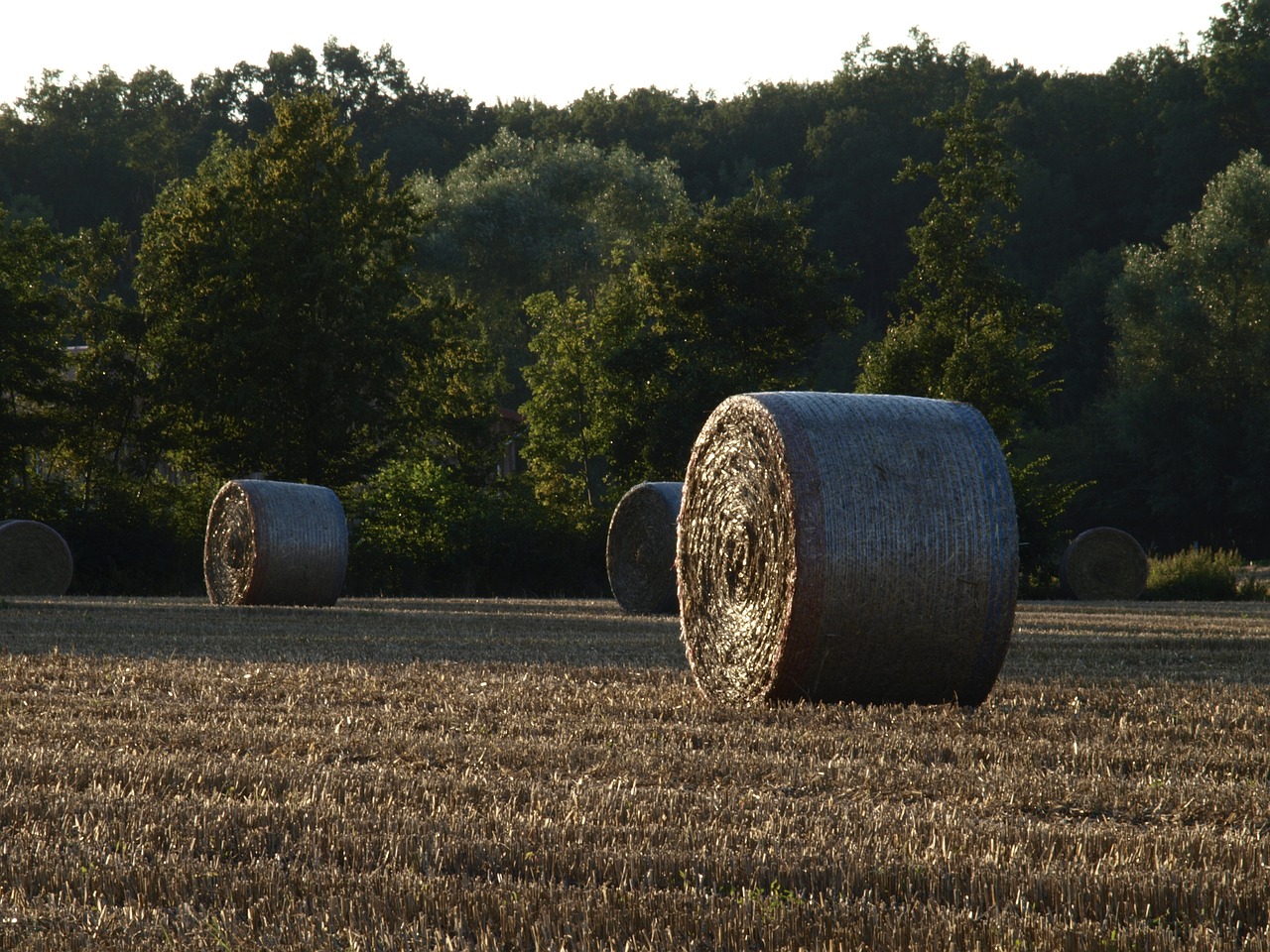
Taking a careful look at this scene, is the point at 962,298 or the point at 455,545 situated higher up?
the point at 962,298

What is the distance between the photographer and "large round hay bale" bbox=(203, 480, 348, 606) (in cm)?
1727

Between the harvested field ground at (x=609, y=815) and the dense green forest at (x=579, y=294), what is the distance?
19267 mm

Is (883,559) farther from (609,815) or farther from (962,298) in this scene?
(962,298)

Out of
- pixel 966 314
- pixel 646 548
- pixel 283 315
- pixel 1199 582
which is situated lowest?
pixel 1199 582

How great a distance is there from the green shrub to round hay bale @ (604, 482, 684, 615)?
41.5 ft

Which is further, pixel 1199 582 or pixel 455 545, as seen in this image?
pixel 455 545

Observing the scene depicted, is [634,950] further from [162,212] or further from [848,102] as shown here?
[848,102]

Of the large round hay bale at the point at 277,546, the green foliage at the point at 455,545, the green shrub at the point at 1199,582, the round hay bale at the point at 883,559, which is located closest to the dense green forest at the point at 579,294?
the green foliage at the point at 455,545

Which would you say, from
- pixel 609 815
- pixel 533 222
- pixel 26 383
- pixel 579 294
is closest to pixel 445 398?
pixel 26 383

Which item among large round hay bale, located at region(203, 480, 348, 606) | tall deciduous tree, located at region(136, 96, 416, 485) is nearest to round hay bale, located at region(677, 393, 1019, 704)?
large round hay bale, located at region(203, 480, 348, 606)

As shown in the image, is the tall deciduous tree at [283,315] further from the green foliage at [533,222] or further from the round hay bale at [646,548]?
the green foliage at [533,222]

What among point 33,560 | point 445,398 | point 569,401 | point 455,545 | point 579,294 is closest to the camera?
point 33,560

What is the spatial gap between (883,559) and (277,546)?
1153 cm

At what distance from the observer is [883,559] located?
7.06 m
